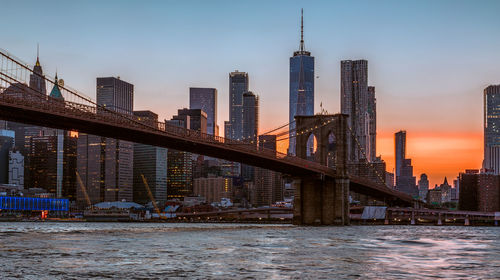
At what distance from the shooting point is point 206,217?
149625 mm

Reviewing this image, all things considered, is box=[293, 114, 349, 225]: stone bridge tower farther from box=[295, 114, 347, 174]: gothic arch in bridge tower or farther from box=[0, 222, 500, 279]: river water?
box=[0, 222, 500, 279]: river water

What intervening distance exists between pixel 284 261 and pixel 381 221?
88132 millimetres

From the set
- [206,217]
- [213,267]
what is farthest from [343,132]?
[206,217]

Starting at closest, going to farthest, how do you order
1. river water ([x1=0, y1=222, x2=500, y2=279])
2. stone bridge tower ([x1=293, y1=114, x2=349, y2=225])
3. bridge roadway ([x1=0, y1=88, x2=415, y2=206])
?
1. river water ([x1=0, y1=222, x2=500, y2=279])
2. bridge roadway ([x1=0, y1=88, x2=415, y2=206])
3. stone bridge tower ([x1=293, y1=114, x2=349, y2=225])

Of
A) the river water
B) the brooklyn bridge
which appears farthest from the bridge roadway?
the river water

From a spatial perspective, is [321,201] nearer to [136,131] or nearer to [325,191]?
[325,191]

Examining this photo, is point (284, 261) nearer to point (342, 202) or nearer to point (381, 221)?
point (342, 202)

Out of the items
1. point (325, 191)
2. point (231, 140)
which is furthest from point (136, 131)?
point (325, 191)

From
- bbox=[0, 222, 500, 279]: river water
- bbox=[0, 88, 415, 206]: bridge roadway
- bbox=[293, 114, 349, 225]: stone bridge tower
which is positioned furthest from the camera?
bbox=[293, 114, 349, 225]: stone bridge tower

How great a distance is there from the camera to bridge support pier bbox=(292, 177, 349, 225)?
69.2 metres

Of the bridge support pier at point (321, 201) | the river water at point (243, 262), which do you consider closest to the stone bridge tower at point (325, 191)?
the bridge support pier at point (321, 201)

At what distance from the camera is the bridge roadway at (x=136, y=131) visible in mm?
43781

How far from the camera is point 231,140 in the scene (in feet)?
198

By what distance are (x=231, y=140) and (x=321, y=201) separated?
14912 millimetres
